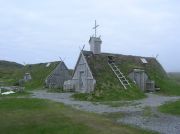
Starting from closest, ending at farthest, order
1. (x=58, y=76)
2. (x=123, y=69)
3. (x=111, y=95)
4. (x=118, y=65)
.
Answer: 1. (x=111, y=95)
2. (x=123, y=69)
3. (x=118, y=65)
4. (x=58, y=76)

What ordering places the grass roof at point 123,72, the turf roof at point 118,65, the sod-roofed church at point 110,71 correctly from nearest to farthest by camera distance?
1. the grass roof at point 123,72
2. the sod-roofed church at point 110,71
3. the turf roof at point 118,65

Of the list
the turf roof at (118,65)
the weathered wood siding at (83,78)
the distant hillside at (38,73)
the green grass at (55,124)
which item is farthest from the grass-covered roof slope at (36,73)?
the green grass at (55,124)

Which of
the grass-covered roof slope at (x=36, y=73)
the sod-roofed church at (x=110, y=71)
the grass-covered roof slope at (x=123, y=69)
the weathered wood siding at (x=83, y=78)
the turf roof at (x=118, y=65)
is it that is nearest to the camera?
the grass-covered roof slope at (x=123, y=69)

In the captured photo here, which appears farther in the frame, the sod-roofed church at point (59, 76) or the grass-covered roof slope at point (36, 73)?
the grass-covered roof slope at point (36, 73)

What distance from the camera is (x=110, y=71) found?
42.8m

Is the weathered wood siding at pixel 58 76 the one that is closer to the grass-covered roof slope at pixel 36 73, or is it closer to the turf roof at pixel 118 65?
the grass-covered roof slope at pixel 36 73

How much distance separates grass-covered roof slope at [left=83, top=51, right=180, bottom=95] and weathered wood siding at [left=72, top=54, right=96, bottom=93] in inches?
33.7

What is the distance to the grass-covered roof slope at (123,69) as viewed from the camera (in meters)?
40.3

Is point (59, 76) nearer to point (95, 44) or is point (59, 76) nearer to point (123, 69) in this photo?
point (95, 44)

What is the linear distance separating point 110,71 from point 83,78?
4.04 m

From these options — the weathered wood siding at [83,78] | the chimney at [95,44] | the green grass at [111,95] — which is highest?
the chimney at [95,44]

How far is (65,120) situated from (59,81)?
43.7 m

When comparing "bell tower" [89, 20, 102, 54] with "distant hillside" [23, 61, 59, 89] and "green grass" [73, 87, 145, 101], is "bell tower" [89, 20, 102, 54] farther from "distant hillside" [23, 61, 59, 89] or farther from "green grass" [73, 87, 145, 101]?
"distant hillside" [23, 61, 59, 89]

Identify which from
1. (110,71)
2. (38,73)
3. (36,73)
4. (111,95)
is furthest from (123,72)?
(36,73)
